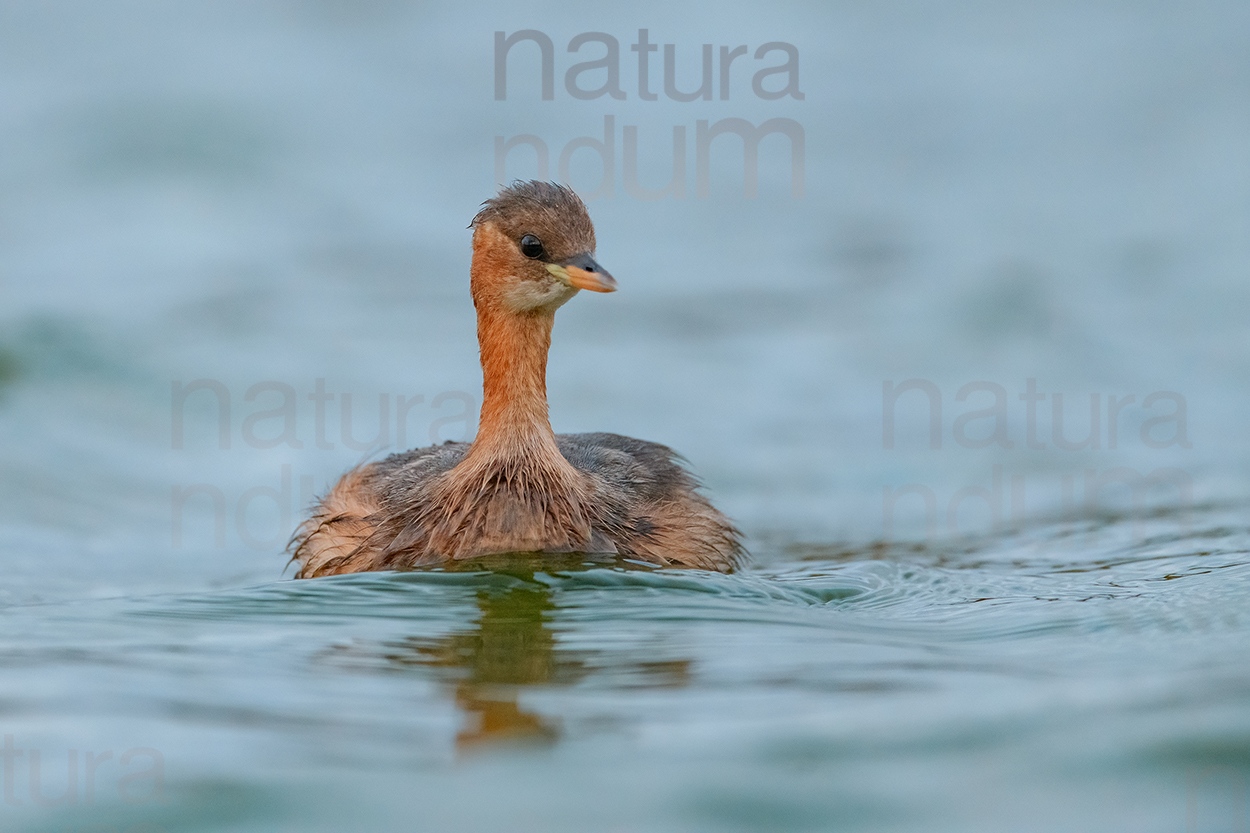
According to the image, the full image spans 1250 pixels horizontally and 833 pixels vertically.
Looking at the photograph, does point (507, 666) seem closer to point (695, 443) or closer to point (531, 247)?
point (531, 247)

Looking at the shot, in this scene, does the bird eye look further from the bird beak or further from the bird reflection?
the bird reflection

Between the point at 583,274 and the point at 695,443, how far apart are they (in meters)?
5.21

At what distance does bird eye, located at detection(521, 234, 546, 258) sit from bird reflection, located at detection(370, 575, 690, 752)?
72.6 inches

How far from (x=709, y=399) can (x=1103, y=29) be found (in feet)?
31.0

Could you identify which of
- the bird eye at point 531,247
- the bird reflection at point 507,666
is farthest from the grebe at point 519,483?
the bird reflection at point 507,666

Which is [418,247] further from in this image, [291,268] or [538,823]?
[538,823]

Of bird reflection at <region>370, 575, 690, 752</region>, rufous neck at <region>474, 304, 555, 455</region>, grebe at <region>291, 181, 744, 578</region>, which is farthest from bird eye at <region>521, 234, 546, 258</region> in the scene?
bird reflection at <region>370, 575, 690, 752</region>

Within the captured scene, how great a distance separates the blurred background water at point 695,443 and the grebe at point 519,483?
551 millimetres

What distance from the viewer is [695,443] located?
13.2 metres

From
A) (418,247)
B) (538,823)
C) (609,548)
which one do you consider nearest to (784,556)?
(609,548)

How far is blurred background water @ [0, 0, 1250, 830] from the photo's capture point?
17.1 feet

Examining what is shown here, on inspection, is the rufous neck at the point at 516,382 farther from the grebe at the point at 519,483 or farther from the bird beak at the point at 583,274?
the bird beak at the point at 583,274

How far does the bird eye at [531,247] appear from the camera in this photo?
828 centimetres

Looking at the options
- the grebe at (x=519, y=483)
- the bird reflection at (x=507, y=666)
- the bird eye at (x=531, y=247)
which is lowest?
the bird reflection at (x=507, y=666)
